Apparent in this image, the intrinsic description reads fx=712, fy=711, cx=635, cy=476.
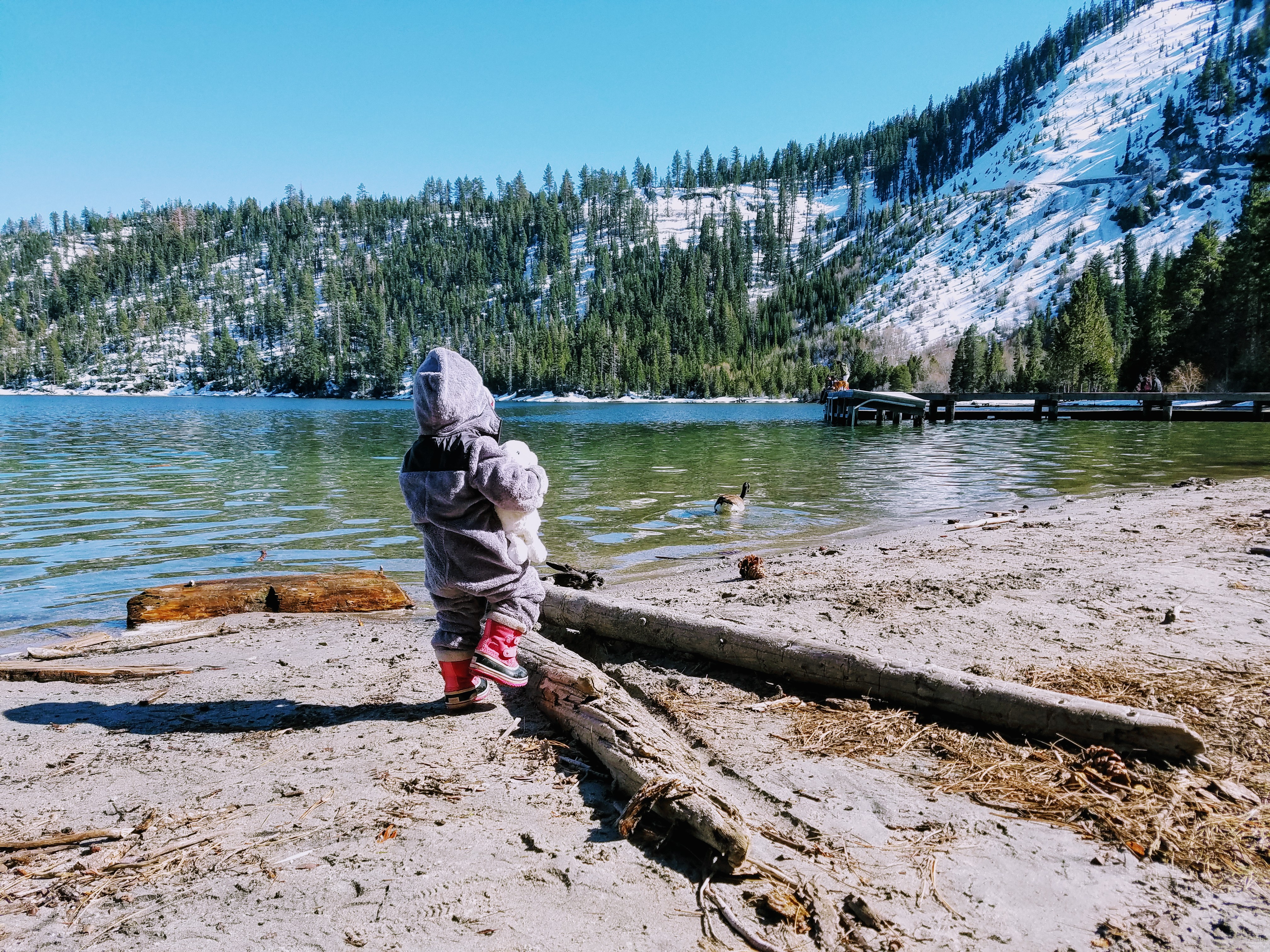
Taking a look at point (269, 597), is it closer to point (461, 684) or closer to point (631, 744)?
point (461, 684)

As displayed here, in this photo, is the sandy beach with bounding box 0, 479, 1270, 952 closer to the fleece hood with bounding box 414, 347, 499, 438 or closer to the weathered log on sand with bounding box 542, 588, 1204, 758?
the weathered log on sand with bounding box 542, 588, 1204, 758

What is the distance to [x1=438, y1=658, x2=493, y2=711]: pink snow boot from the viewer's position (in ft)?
15.8

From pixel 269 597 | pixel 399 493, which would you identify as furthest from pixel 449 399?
pixel 399 493

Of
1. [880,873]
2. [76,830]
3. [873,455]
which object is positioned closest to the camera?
[880,873]

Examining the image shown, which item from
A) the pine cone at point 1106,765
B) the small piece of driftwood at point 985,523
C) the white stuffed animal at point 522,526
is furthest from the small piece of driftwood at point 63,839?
the small piece of driftwood at point 985,523

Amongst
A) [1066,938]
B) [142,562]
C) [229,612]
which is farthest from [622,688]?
[142,562]

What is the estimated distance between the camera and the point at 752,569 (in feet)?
29.6

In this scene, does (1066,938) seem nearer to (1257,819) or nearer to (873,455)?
(1257,819)

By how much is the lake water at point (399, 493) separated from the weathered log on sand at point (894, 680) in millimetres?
5419

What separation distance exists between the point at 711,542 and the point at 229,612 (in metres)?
7.69

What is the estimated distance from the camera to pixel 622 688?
15.8ft

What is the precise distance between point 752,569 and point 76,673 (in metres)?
6.83

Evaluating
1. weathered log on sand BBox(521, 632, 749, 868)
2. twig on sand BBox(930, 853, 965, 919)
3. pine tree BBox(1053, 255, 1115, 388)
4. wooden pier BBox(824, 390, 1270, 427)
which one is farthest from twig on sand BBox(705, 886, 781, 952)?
pine tree BBox(1053, 255, 1115, 388)

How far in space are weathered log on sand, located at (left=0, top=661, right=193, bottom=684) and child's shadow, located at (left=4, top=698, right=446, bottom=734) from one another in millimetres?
502
